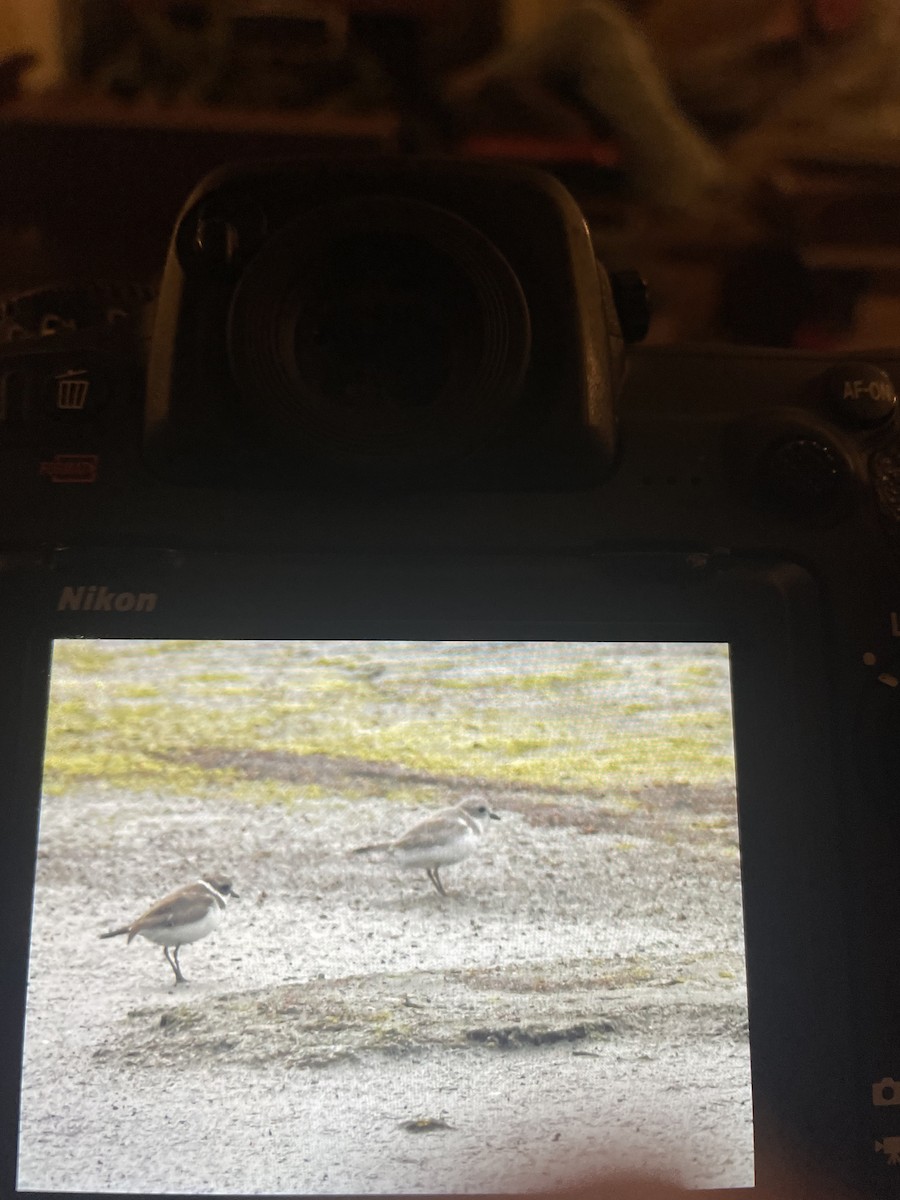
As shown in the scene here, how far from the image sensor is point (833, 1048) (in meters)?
0.57

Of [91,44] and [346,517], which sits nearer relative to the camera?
[346,517]

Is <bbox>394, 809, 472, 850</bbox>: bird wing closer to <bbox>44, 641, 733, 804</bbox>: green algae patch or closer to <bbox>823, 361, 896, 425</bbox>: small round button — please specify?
<bbox>44, 641, 733, 804</bbox>: green algae patch

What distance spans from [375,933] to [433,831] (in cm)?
6

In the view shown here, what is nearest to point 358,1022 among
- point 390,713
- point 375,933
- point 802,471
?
point 375,933

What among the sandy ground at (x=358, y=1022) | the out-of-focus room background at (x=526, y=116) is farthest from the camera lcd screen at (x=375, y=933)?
the out-of-focus room background at (x=526, y=116)

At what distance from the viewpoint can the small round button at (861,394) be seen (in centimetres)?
63

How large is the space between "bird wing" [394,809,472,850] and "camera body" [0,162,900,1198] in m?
0.10

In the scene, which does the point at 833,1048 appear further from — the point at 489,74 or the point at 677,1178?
the point at 489,74

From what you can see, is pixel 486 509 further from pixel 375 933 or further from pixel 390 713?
pixel 375 933

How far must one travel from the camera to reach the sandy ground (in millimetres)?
551

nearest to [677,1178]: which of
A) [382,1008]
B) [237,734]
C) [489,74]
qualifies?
[382,1008]

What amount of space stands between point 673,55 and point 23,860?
78cm

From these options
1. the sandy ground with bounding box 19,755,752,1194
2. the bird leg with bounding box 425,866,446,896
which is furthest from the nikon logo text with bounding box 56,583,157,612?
the bird leg with bounding box 425,866,446,896

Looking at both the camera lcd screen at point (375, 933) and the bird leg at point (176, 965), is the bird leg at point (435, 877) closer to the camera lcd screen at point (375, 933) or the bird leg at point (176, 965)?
the camera lcd screen at point (375, 933)
